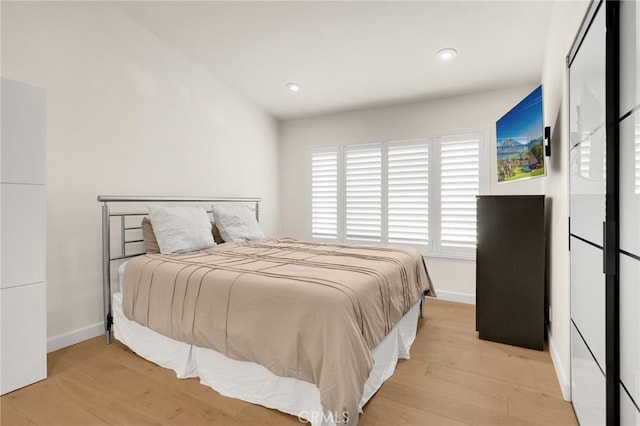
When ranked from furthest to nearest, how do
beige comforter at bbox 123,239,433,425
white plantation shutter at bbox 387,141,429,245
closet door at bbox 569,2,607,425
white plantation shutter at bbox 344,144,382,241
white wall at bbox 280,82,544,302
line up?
white plantation shutter at bbox 344,144,382,241 < white plantation shutter at bbox 387,141,429,245 < white wall at bbox 280,82,544,302 < beige comforter at bbox 123,239,433,425 < closet door at bbox 569,2,607,425

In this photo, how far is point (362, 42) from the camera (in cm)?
293

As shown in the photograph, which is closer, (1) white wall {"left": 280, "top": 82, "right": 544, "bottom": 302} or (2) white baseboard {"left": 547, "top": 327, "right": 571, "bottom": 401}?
(2) white baseboard {"left": 547, "top": 327, "right": 571, "bottom": 401}

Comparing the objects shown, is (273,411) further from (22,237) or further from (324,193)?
(324,193)

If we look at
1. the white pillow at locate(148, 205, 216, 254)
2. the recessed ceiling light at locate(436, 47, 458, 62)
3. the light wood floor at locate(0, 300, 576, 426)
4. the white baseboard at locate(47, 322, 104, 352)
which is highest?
the recessed ceiling light at locate(436, 47, 458, 62)

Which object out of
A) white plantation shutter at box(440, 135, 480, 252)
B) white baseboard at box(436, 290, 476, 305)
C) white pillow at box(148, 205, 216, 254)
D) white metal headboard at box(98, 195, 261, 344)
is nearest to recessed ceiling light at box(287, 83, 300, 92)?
white metal headboard at box(98, 195, 261, 344)

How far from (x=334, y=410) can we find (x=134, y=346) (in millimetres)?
1765

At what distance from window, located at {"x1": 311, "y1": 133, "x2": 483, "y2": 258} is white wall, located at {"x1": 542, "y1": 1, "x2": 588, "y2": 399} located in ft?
3.47

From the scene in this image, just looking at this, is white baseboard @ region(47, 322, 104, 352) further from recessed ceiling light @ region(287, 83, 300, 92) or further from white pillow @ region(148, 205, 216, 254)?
recessed ceiling light @ region(287, 83, 300, 92)

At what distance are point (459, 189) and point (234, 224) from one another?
8.57ft

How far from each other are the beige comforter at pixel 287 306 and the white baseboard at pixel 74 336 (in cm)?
62

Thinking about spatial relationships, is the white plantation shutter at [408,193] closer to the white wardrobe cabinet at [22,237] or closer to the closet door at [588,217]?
the closet door at [588,217]

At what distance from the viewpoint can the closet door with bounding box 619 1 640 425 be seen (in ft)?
3.13

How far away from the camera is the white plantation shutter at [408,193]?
151 inches

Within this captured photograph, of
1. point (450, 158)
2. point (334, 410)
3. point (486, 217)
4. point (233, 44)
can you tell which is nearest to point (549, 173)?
point (486, 217)
